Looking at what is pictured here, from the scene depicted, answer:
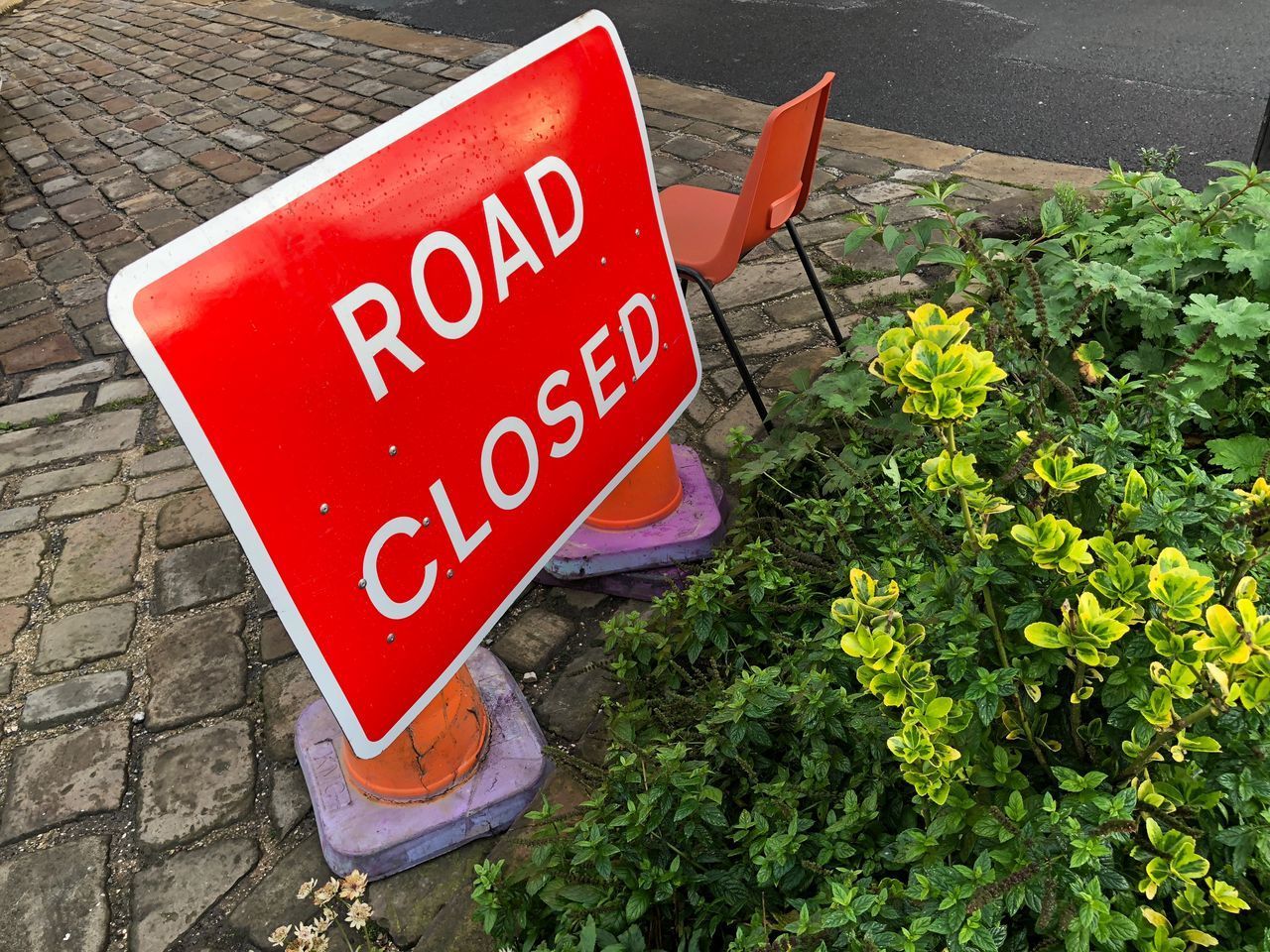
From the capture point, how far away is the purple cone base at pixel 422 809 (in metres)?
2.07

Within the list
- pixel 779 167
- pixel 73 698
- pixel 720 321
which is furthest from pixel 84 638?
pixel 779 167

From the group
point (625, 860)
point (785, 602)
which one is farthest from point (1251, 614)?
point (785, 602)

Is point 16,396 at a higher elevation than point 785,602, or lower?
lower

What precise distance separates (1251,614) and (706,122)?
180 inches

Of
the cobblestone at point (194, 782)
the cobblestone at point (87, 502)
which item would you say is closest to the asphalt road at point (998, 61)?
the cobblestone at point (87, 502)

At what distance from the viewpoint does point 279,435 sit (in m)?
1.52

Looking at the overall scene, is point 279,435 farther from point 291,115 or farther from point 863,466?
point 291,115

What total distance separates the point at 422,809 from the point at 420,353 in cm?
101

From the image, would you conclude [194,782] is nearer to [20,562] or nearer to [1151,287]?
[20,562]

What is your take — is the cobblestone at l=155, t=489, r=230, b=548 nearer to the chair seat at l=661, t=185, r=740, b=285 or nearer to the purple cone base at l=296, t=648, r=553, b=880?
the purple cone base at l=296, t=648, r=553, b=880

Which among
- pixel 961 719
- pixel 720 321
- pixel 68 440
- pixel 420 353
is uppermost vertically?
pixel 420 353

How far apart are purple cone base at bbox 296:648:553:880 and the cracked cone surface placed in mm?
23

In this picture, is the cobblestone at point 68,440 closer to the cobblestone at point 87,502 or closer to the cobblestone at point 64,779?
the cobblestone at point 87,502

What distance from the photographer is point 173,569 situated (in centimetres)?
300
